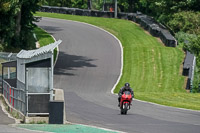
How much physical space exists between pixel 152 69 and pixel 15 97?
2497 cm

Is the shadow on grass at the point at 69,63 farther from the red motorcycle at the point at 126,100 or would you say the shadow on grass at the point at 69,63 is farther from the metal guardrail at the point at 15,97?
the red motorcycle at the point at 126,100

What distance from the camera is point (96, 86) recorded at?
39844mm

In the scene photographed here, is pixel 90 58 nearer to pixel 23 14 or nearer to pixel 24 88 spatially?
pixel 23 14

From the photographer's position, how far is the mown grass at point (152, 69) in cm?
3441

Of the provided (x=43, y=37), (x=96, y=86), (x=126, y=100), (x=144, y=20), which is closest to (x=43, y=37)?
(x=43, y=37)

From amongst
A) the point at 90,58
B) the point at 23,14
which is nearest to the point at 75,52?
the point at 90,58

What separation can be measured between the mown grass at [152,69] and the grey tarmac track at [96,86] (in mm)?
1218

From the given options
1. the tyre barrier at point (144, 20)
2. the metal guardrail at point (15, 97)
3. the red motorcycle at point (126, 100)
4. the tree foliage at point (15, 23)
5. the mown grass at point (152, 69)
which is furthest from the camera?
the tyre barrier at point (144, 20)

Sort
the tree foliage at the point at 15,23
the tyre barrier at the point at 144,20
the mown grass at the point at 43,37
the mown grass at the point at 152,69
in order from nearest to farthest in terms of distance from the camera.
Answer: the mown grass at the point at 152,69
the tree foliage at the point at 15,23
the mown grass at the point at 43,37
the tyre barrier at the point at 144,20

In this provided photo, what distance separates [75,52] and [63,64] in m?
5.64

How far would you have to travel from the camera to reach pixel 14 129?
18156 mm

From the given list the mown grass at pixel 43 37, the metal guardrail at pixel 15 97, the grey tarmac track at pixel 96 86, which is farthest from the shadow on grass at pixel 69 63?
the metal guardrail at pixel 15 97

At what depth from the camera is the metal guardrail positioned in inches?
845


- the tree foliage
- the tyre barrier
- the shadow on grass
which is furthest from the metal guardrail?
the tyre barrier
